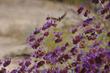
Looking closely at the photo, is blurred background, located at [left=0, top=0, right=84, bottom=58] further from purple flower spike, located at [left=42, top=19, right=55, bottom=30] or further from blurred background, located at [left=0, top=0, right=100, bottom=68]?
purple flower spike, located at [left=42, top=19, right=55, bottom=30]

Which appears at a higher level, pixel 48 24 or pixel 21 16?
pixel 48 24

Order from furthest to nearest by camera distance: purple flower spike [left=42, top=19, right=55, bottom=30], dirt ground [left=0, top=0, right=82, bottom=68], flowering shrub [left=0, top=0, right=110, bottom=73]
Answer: dirt ground [left=0, top=0, right=82, bottom=68], purple flower spike [left=42, top=19, right=55, bottom=30], flowering shrub [left=0, top=0, right=110, bottom=73]

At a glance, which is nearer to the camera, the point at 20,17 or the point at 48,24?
the point at 48,24

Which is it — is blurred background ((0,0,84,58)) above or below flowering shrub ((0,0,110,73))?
below

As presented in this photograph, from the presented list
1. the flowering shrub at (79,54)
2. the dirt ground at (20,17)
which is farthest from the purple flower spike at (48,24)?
the dirt ground at (20,17)

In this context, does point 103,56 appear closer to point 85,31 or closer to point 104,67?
point 104,67

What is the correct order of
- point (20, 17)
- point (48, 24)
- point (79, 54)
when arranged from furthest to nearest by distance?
point (20, 17) → point (48, 24) → point (79, 54)

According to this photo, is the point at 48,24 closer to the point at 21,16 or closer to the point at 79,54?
the point at 79,54

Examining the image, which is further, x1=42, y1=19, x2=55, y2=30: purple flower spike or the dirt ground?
the dirt ground

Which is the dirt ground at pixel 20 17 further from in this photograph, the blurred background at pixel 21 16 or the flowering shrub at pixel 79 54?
the flowering shrub at pixel 79 54

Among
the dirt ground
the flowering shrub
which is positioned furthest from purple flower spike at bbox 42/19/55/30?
the dirt ground

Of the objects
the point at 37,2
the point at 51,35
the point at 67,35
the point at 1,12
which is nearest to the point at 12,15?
the point at 1,12

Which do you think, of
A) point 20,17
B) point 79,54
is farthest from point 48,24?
point 20,17
